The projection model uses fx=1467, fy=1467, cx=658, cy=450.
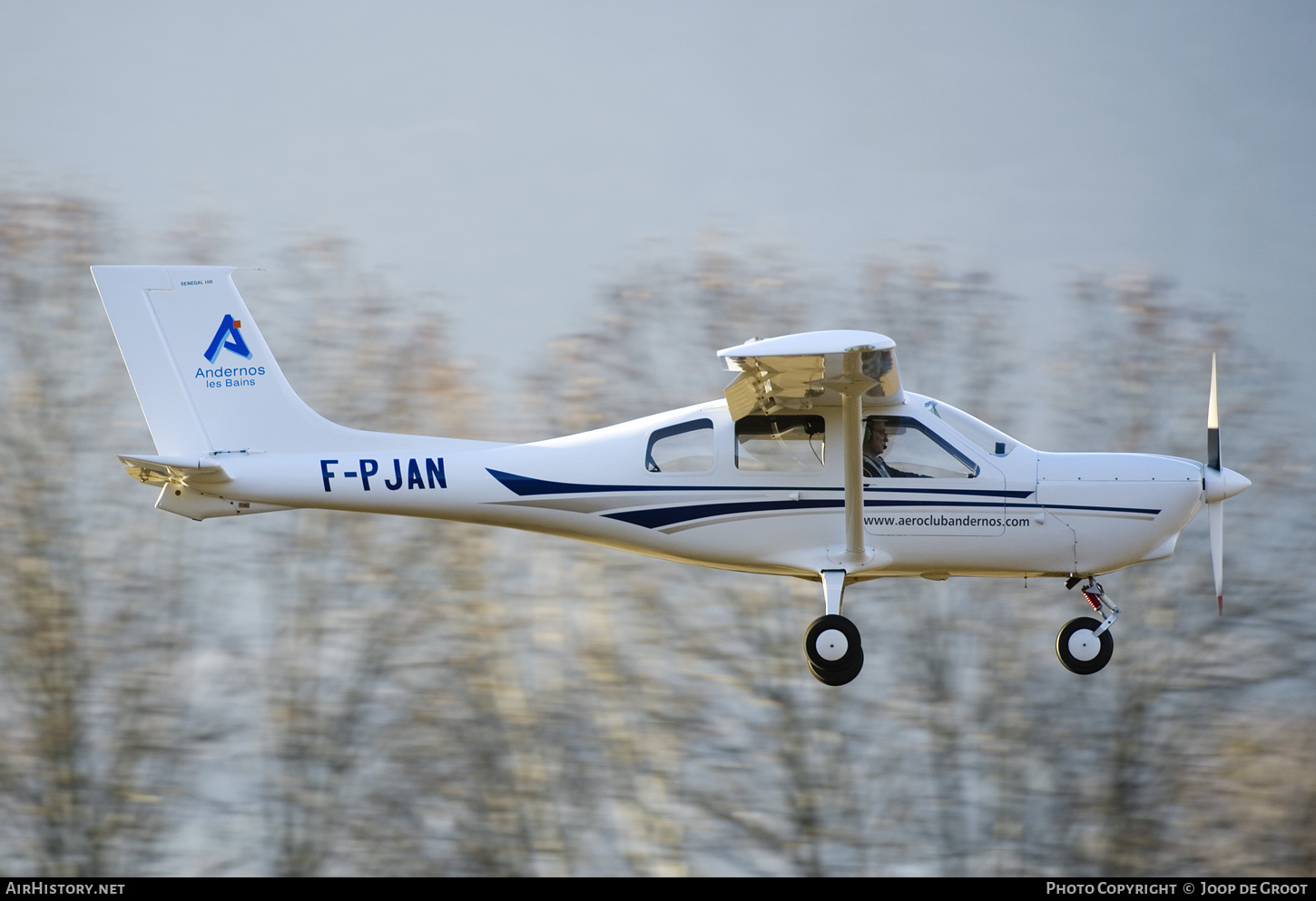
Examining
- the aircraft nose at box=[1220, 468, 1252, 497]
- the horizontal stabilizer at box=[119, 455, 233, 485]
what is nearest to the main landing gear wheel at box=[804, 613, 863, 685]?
the aircraft nose at box=[1220, 468, 1252, 497]

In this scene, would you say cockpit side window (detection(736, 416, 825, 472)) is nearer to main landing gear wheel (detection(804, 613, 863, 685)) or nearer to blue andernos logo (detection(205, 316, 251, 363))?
main landing gear wheel (detection(804, 613, 863, 685))

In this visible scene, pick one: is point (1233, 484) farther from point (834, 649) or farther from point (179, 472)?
point (179, 472)

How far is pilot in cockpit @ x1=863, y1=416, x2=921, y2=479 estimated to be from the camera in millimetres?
10555

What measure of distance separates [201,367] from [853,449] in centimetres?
504

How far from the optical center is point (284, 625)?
18.2 m

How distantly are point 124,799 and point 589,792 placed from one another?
5.73 m

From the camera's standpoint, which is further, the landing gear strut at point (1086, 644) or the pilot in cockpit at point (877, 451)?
the landing gear strut at point (1086, 644)

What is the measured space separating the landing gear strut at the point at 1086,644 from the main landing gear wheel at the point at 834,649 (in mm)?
1595

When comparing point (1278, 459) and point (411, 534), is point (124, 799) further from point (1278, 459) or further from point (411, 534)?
point (1278, 459)

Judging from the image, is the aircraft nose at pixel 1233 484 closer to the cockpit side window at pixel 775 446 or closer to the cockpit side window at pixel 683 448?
the cockpit side window at pixel 775 446

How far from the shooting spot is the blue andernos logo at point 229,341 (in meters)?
11.4

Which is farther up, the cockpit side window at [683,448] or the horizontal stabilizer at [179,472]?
the cockpit side window at [683,448]

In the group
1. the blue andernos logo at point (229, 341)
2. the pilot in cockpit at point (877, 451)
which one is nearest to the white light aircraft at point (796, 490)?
the pilot in cockpit at point (877, 451)
